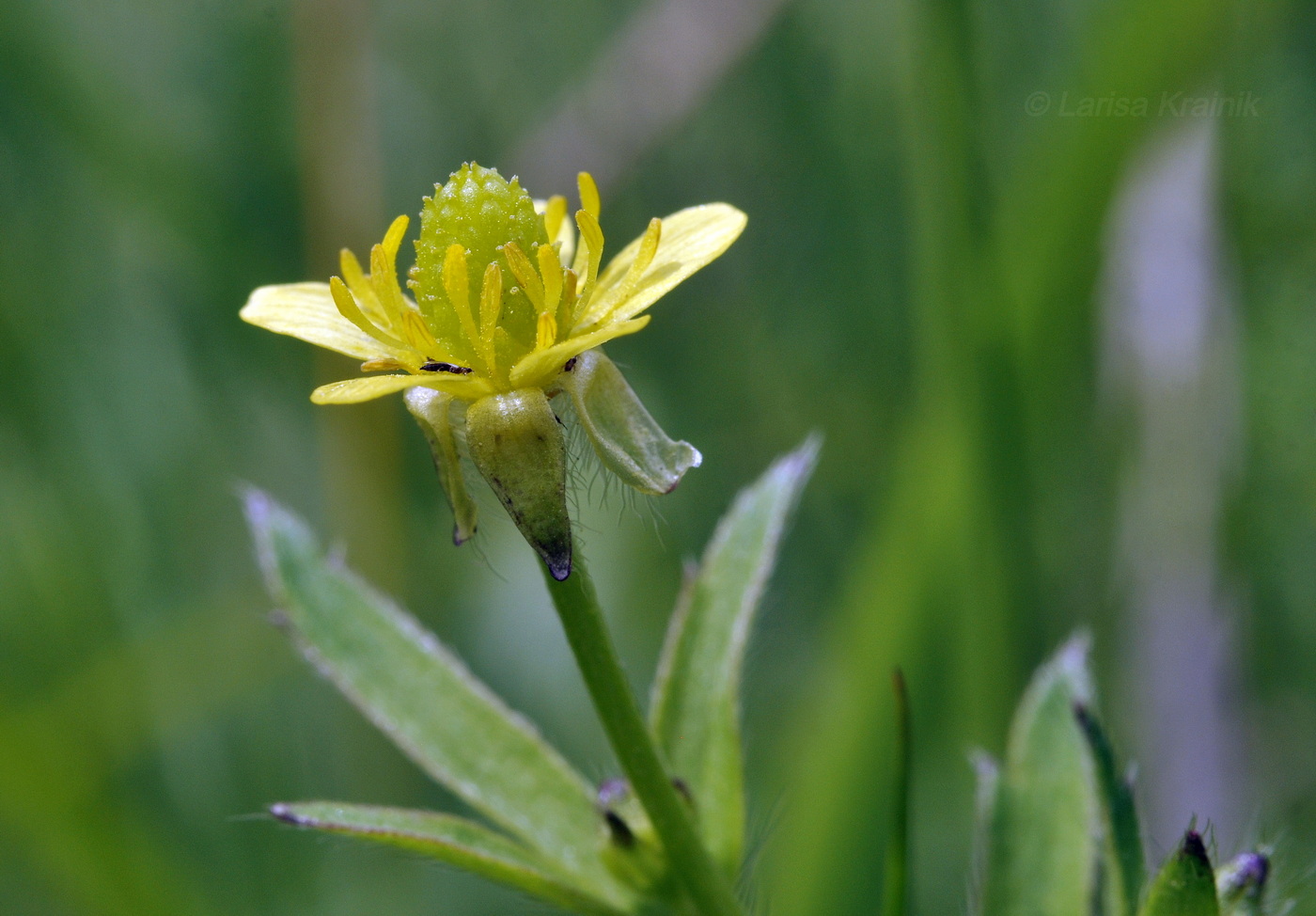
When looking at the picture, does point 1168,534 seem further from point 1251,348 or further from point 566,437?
point 566,437

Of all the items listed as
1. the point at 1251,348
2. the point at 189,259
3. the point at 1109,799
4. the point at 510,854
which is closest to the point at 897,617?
the point at 1109,799

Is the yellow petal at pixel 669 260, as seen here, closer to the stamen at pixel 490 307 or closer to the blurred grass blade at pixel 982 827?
the stamen at pixel 490 307

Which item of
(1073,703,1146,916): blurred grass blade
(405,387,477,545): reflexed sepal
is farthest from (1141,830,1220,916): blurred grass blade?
(405,387,477,545): reflexed sepal

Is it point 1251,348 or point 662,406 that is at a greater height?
point 662,406

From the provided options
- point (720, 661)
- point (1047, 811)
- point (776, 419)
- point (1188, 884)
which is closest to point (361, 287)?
point (720, 661)

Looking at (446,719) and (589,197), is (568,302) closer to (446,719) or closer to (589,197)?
(589,197)

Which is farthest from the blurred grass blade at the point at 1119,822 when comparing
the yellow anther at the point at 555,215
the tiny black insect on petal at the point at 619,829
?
the yellow anther at the point at 555,215

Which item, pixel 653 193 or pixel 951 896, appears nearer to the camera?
pixel 951 896
